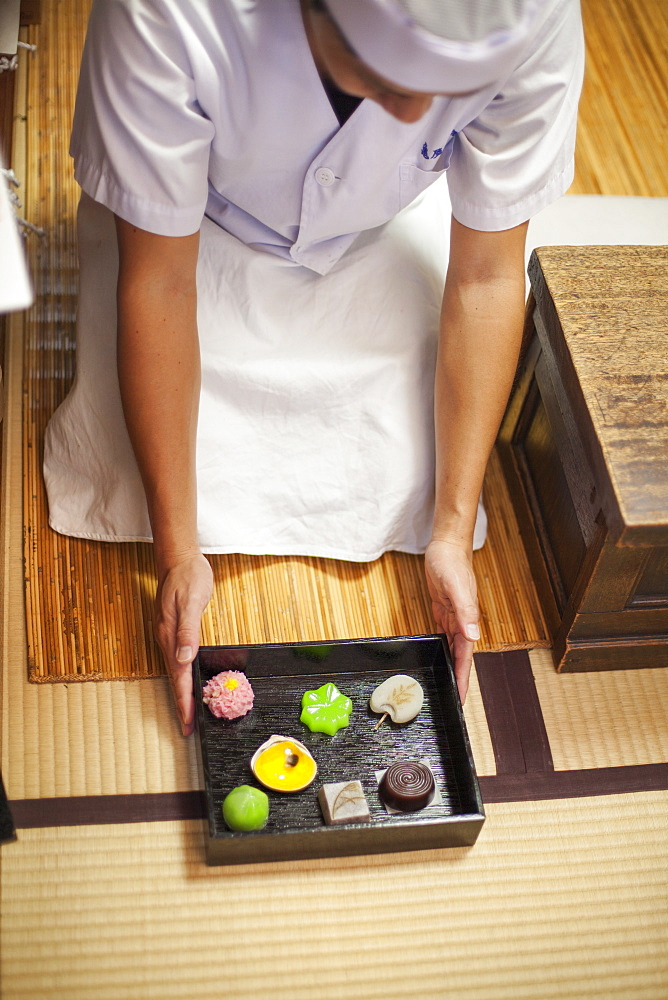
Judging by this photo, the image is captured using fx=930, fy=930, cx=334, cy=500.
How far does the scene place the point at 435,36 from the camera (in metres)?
0.88

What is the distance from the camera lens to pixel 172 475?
59.5 inches

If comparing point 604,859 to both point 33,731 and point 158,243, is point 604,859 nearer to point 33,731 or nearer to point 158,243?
point 33,731

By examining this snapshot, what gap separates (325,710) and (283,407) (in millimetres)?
546

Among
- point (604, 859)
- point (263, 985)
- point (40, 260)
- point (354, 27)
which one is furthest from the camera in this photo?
point (40, 260)

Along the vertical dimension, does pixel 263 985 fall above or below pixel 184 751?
below

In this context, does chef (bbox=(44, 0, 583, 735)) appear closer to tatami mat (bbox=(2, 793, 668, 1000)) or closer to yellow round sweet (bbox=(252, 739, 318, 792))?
yellow round sweet (bbox=(252, 739, 318, 792))

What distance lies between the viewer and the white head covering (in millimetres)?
873

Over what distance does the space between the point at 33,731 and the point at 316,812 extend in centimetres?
49

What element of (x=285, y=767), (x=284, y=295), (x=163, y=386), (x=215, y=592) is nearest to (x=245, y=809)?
(x=285, y=767)

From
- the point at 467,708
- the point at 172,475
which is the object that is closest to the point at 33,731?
the point at 172,475

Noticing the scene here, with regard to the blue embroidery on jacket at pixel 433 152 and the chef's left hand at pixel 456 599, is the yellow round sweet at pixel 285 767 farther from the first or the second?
the blue embroidery on jacket at pixel 433 152

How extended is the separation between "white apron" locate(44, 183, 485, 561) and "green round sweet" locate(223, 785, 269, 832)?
0.48 metres

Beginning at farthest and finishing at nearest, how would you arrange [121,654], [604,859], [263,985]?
[121,654], [604,859], [263,985]

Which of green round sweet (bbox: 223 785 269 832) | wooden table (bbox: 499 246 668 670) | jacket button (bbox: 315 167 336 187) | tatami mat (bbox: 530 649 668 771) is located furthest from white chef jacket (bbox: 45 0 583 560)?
green round sweet (bbox: 223 785 269 832)
